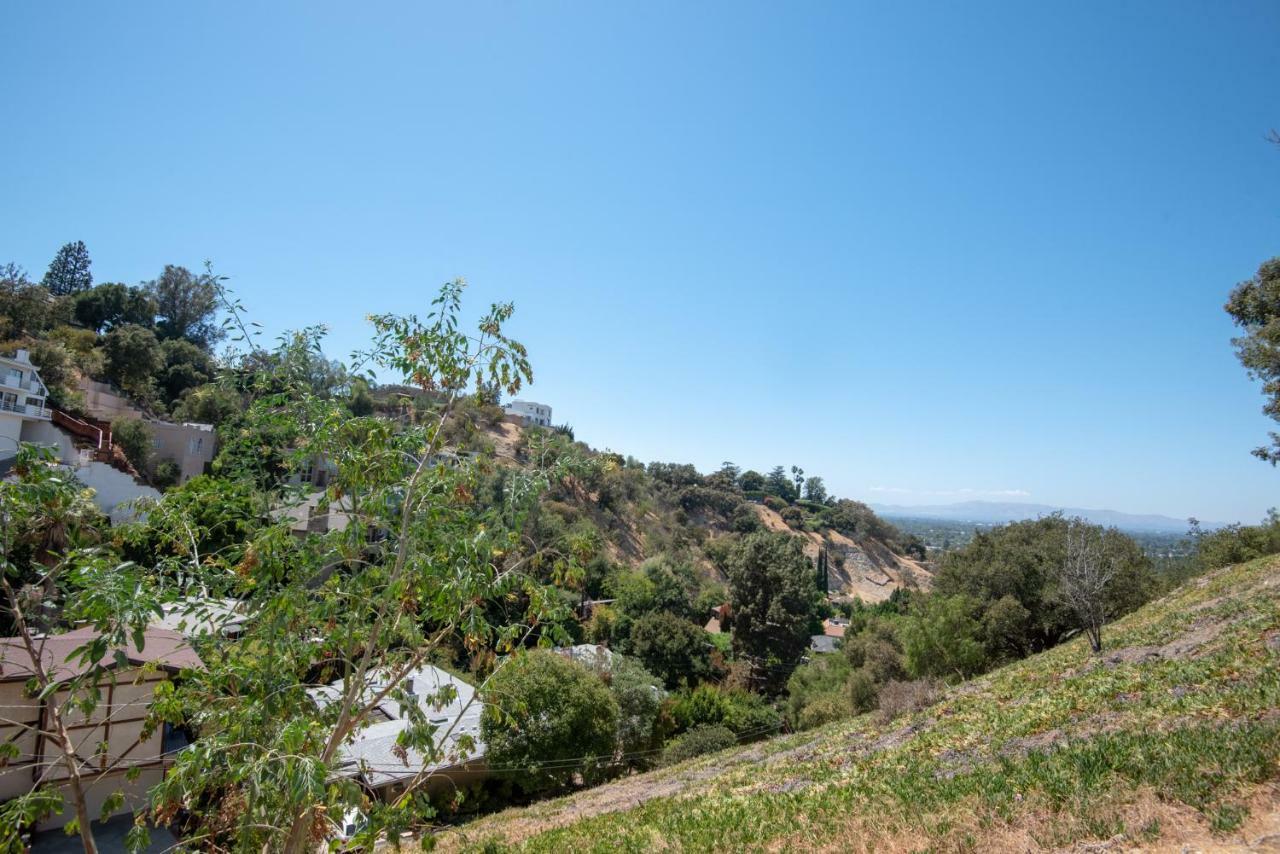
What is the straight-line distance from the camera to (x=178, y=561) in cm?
419

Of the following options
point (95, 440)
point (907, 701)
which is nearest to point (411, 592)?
point (907, 701)

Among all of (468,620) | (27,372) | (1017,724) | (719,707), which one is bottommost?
(719,707)

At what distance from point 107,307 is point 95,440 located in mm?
25444

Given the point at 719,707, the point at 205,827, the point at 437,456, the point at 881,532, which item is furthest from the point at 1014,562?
the point at 881,532

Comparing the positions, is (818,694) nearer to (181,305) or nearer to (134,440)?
(134,440)

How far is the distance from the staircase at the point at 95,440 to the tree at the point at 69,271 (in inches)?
1542

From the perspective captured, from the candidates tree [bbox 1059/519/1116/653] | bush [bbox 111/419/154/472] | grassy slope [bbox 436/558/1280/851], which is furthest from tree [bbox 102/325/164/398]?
tree [bbox 1059/519/1116/653]

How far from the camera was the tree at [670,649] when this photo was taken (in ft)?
92.5

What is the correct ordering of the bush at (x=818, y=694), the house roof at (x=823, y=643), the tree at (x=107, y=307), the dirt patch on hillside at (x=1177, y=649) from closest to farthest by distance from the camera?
the dirt patch on hillside at (x=1177, y=649) < the bush at (x=818, y=694) < the house roof at (x=823, y=643) < the tree at (x=107, y=307)

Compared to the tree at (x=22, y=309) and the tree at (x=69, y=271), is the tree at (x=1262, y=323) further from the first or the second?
the tree at (x=69, y=271)

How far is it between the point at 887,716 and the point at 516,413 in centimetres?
7156

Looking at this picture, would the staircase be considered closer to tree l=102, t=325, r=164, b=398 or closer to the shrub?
tree l=102, t=325, r=164, b=398

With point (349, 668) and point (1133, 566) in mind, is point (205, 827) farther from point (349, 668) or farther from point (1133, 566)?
point (1133, 566)

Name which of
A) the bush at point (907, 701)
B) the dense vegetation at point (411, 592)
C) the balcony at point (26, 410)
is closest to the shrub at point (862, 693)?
the dense vegetation at point (411, 592)
